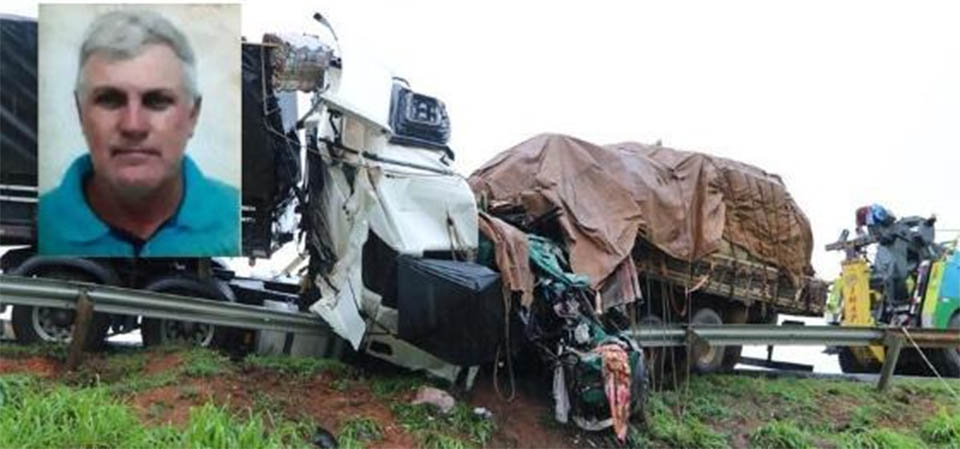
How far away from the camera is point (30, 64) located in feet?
22.3

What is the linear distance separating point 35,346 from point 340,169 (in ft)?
8.96

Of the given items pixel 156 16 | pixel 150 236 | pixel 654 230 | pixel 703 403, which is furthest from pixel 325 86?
pixel 703 403

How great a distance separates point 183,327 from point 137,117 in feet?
5.85

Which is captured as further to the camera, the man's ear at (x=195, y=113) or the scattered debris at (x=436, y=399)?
the man's ear at (x=195, y=113)

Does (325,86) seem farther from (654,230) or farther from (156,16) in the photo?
(654,230)

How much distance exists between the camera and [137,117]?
689cm

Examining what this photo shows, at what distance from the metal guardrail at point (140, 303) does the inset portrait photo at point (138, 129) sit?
0.93 m

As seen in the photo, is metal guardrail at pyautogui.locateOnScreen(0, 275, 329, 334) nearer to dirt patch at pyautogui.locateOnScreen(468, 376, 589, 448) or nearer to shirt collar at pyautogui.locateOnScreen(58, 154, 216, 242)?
shirt collar at pyautogui.locateOnScreen(58, 154, 216, 242)

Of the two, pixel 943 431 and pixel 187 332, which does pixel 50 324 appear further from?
pixel 943 431

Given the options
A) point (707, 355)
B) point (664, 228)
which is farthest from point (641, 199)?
point (707, 355)

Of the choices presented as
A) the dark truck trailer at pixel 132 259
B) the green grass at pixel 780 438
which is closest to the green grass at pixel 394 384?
the dark truck trailer at pixel 132 259

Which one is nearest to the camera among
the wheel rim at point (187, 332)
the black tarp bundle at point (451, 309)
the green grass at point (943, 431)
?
the black tarp bundle at point (451, 309)

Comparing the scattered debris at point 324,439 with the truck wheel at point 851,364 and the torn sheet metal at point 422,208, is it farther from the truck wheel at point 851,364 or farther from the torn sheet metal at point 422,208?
the truck wheel at point 851,364

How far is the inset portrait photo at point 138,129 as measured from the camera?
6.80 metres
